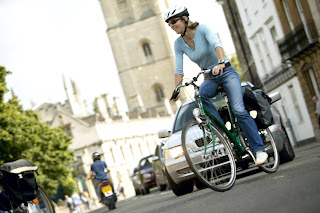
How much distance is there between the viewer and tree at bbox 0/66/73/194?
41.8 m

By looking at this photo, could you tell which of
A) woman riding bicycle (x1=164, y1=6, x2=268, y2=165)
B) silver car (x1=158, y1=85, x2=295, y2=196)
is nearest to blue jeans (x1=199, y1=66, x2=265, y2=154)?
woman riding bicycle (x1=164, y1=6, x2=268, y2=165)

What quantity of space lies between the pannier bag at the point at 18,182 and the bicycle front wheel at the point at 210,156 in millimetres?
2040

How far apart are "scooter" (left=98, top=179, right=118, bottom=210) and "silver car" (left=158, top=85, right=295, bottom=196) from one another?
7.49 meters

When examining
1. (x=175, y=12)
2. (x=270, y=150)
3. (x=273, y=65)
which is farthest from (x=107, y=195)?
(x=273, y=65)

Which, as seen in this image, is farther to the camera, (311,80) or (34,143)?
(34,143)

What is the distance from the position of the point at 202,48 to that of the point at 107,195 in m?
12.7

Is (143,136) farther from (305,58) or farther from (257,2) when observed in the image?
(305,58)

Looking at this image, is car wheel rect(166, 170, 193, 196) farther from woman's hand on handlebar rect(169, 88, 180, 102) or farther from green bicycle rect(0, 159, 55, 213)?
woman's hand on handlebar rect(169, 88, 180, 102)

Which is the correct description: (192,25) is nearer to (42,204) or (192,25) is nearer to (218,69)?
(218,69)

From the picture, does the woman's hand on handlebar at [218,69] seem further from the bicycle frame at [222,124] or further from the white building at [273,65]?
the white building at [273,65]

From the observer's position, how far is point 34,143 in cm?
4644

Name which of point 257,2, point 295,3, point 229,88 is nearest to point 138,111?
point 257,2

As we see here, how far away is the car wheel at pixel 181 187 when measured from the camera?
12.6 m

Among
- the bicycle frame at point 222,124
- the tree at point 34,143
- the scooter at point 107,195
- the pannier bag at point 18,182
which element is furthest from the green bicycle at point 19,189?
the tree at point 34,143
